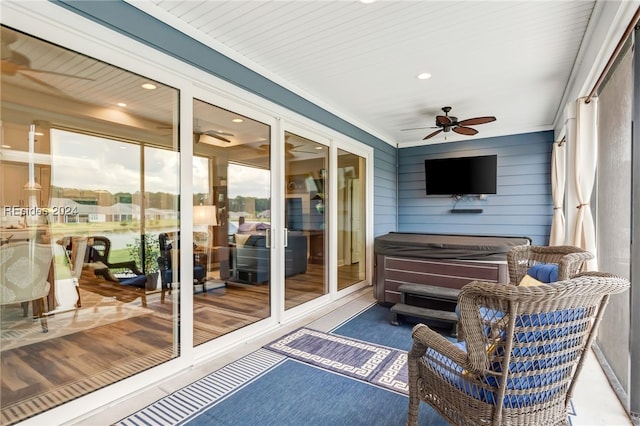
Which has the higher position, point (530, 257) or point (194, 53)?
point (194, 53)

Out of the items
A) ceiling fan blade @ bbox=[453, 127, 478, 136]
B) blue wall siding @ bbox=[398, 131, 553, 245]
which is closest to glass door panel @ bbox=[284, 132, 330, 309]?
ceiling fan blade @ bbox=[453, 127, 478, 136]

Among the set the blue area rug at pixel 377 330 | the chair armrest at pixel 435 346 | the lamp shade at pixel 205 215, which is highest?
the lamp shade at pixel 205 215

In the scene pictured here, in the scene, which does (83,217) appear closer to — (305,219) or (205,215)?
(205,215)

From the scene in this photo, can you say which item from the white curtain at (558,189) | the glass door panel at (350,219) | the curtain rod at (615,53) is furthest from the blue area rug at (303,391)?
the white curtain at (558,189)

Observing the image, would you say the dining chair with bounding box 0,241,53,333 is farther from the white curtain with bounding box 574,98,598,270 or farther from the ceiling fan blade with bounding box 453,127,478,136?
the ceiling fan blade with bounding box 453,127,478,136

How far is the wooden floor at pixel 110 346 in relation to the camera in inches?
82.7

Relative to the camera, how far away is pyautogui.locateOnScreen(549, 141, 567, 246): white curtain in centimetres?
484

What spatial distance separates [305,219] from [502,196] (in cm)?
393

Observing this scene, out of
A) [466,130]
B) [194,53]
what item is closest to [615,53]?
[466,130]

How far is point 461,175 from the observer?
20.0ft

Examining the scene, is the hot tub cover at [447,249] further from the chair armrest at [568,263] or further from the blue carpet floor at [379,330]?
the chair armrest at [568,263]

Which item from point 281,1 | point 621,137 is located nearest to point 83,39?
point 281,1

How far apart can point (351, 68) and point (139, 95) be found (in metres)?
2.11

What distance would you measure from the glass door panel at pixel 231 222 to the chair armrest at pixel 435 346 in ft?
6.84
